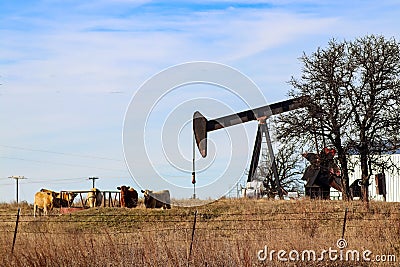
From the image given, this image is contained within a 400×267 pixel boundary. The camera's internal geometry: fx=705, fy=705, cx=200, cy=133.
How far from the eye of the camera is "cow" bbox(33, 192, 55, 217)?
3453 centimetres

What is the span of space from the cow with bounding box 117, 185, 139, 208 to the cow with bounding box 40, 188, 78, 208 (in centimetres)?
256

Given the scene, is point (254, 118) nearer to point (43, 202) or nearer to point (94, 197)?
point (94, 197)

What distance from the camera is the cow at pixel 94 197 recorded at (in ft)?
120

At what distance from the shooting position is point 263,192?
4206 cm

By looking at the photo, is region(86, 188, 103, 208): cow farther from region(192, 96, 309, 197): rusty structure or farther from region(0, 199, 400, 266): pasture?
region(0, 199, 400, 266): pasture

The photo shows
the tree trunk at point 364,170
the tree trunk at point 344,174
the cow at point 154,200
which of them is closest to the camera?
the cow at point 154,200

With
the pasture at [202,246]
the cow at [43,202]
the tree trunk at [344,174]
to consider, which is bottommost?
the pasture at [202,246]

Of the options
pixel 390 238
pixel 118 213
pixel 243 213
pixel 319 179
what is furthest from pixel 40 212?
pixel 319 179

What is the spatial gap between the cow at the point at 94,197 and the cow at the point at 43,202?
229cm

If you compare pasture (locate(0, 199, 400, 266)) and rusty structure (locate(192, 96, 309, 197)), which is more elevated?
rusty structure (locate(192, 96, 309, 197))

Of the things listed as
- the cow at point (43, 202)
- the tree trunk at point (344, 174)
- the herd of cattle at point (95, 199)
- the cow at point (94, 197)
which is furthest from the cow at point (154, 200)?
the tree trunk at point (344, 174)

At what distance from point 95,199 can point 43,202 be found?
121 inches

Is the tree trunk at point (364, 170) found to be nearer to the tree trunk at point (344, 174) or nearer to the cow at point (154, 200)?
the tree trunk at point (344, 174)

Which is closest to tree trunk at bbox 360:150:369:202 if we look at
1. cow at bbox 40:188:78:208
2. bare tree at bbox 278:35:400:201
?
bare tree at bbox 278:35:400:201
